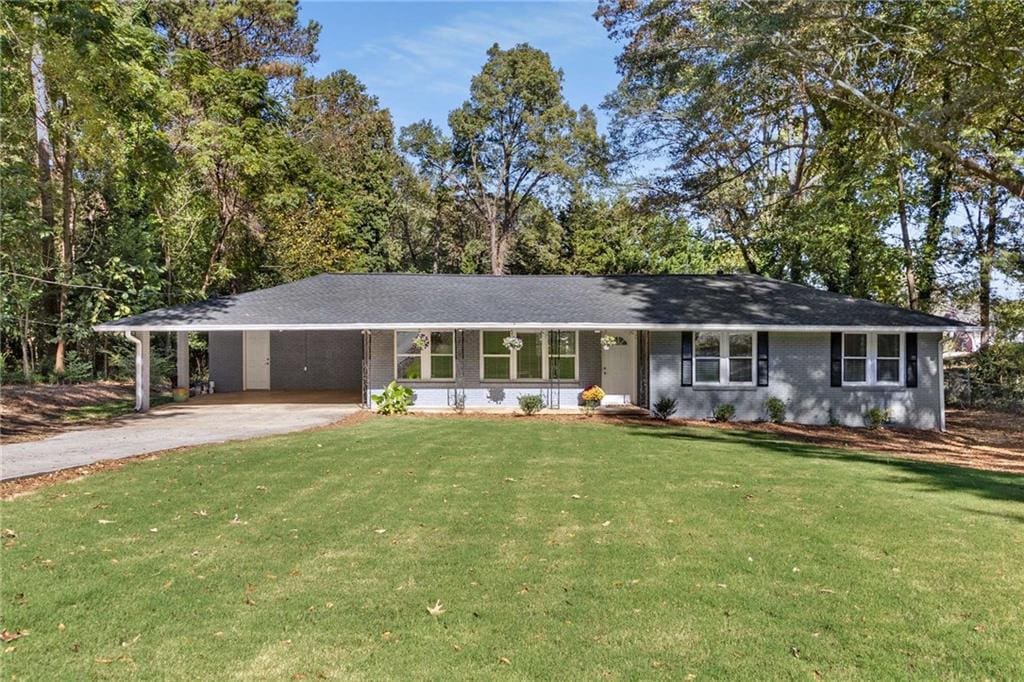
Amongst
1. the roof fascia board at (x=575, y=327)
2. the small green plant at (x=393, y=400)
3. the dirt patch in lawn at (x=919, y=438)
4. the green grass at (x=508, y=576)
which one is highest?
the roof fascia board at (x=575, y=327)

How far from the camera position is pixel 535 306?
18953mm

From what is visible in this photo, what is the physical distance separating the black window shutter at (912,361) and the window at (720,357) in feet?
13.5

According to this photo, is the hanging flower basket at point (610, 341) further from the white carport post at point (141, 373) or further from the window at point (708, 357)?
the white carport post at point (141, 373)

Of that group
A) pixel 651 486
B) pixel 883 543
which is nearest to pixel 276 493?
pixel 651 486

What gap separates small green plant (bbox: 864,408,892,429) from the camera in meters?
17.2

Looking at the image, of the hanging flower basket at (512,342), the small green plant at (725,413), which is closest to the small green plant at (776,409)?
the small green plant at (725,413)

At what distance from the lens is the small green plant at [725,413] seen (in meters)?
17.3

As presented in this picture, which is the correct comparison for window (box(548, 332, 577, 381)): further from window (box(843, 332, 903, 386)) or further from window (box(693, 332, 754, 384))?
window (box(843, 332, 903, 386))

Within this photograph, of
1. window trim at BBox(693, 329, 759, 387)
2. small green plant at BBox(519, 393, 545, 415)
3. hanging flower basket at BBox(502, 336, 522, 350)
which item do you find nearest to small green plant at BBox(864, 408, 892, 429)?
window trim at BBox(693, 329, 759, 387)

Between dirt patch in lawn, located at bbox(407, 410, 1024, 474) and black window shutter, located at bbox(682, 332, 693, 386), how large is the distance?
1130 millimetres

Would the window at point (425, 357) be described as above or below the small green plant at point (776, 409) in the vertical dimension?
above

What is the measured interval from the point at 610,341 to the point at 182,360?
13.1 m

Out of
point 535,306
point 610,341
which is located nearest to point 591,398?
point 610,341

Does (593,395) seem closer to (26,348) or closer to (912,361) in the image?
(912,361)
